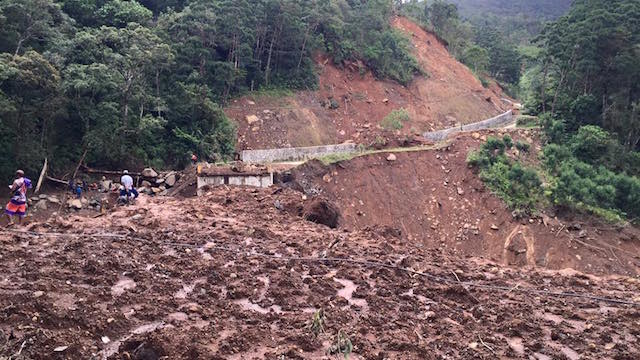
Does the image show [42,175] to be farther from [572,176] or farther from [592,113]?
[592,113]

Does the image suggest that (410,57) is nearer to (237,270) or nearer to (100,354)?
(237,270)

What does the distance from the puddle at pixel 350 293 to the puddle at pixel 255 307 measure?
136 centimetres

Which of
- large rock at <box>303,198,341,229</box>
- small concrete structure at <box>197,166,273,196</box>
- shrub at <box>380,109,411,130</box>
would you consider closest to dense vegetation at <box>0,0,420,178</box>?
small concrete structure at <box>197,166,273,196</box>

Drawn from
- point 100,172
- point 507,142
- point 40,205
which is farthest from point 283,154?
point 40,205

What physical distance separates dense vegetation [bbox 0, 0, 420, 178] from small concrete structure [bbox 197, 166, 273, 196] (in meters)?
4.08

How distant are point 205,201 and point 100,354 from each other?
371 inches

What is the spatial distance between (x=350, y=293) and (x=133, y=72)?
552 inches

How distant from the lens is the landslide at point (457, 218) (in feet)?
60.4

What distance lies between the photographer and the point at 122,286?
9094mm

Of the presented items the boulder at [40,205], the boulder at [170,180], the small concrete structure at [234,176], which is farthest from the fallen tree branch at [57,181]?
the small concrete structure at [234,176]

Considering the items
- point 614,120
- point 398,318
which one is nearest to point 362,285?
point 398,318

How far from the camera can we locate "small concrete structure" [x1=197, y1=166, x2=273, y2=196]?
18.2 meters

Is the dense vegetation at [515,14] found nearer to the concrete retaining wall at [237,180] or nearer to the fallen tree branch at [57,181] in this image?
the concrete retaining wall at [237,180]

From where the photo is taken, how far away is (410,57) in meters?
41.8
